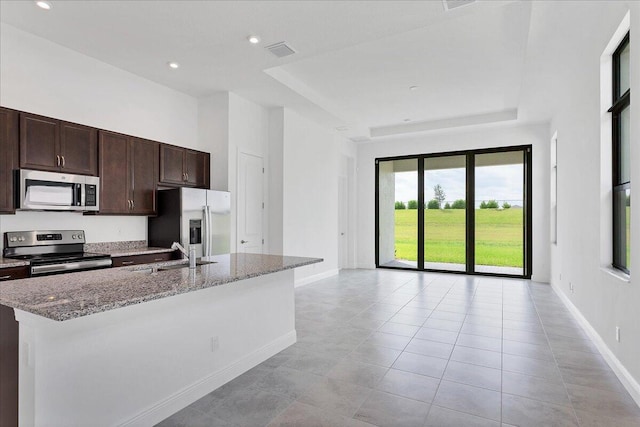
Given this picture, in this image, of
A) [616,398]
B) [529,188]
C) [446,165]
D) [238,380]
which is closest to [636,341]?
[616,398]

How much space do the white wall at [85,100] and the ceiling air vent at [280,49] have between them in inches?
77.1

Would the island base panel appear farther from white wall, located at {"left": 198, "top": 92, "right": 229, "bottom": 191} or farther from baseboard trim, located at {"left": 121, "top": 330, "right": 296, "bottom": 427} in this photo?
white wall, located at {"left": 198, "top": 92, "right": 229, "bottom": 191}

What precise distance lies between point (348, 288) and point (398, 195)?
3.15 metres

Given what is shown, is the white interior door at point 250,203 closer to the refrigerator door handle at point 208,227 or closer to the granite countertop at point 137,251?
the refrigerator door handle at point 208,227

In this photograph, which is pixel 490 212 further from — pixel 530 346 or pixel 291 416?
pixel 291 416

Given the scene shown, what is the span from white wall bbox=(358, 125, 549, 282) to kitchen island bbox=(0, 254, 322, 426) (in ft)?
18.9

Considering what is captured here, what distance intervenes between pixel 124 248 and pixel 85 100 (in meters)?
1.78

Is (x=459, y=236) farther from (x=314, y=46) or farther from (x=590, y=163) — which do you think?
(x=314, y=46)

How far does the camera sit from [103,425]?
1.86 metres

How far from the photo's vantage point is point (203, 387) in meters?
2.46

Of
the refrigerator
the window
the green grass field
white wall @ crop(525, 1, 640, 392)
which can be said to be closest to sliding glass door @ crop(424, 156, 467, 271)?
the green grass field

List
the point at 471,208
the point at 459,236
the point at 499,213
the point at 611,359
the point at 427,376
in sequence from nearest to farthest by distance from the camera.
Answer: the point at 427,376 < the point at 611,359 < the point at 499,213 < the point at 471,208 < the point at 459,236

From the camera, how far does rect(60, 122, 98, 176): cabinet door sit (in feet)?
11.6

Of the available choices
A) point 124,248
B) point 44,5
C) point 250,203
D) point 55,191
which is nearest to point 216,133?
point 250,203
